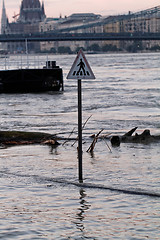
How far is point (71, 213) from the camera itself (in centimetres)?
586

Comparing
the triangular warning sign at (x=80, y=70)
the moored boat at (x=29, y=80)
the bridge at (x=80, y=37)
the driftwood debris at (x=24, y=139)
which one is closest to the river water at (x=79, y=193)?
the driftwood debris at (x=24, y=139)

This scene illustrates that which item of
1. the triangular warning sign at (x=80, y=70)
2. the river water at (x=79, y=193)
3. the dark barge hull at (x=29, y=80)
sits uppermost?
the triangular warning sign at (x=80, y=70)

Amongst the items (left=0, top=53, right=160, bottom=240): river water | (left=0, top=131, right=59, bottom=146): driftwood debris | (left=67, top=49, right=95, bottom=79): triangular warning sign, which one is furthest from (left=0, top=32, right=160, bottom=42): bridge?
(left=67, top=49, right=95, bottom=79): triangular warning sign

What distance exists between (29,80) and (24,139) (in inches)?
1075

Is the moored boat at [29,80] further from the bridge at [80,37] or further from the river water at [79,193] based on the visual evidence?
the bridge at [80,37]

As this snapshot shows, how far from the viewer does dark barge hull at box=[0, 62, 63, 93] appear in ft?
126

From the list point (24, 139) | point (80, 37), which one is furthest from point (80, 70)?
point (80, 37)

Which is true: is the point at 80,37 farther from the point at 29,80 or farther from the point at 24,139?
the point at 24,139

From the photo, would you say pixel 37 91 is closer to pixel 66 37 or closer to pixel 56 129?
pixel 56 129

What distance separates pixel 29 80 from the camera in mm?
38812

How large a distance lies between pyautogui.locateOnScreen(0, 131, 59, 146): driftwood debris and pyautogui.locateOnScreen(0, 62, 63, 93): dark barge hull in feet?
86.8

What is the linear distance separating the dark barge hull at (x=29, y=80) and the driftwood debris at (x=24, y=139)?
86.8ft

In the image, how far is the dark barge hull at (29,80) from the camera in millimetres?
38281

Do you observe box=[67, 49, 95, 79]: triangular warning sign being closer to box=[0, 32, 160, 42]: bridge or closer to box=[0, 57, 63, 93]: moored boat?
box=[0, 57, 63, 93]: moored boat
